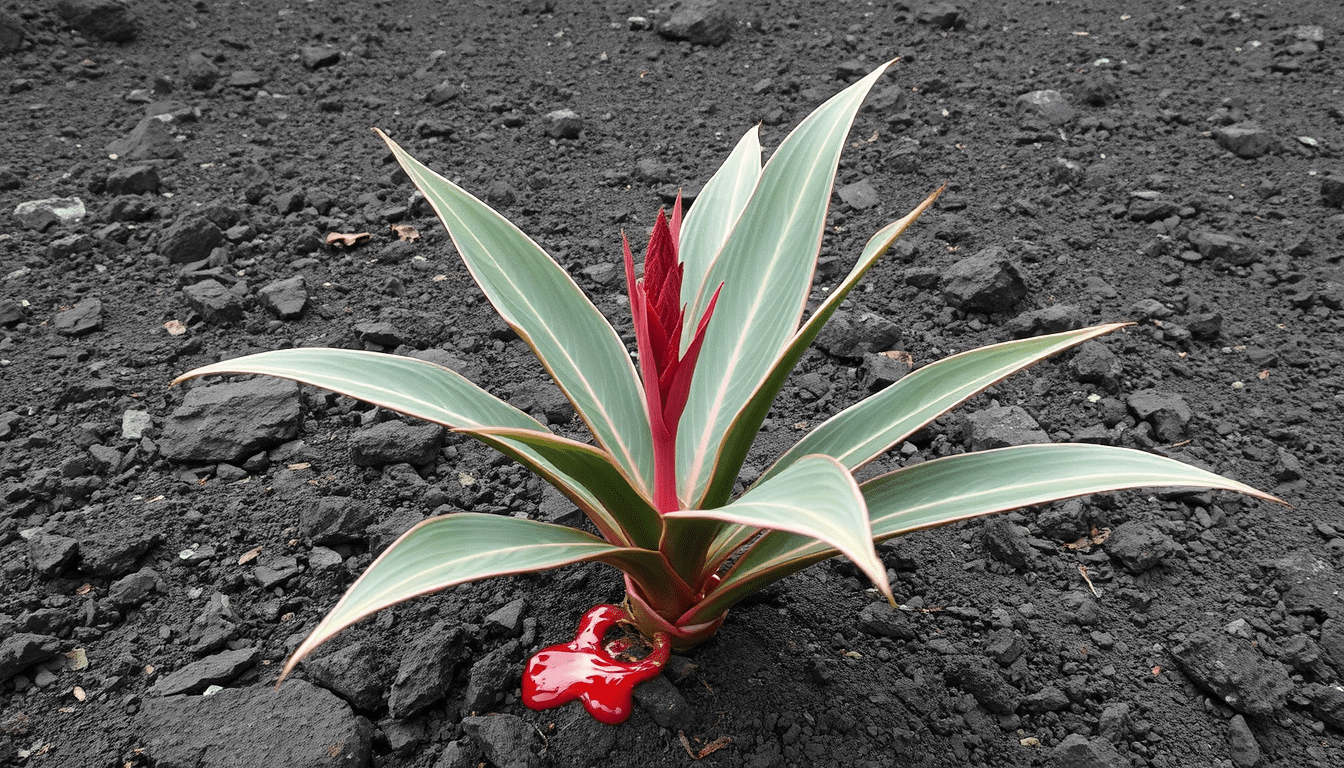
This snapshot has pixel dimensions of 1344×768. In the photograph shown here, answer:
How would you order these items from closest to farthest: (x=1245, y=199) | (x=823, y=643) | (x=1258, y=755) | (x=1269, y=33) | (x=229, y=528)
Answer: (x=1258, y=755) < (x=823, y=643) < (x=229, y=528) < (x=1245, y=199) < (x=1269, y=33)

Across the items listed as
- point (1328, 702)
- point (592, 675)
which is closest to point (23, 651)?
point (592, 675)

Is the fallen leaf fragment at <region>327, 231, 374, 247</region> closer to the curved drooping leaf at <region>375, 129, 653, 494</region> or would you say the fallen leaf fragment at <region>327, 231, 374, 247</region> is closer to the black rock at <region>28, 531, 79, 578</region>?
the black rock at <region>28, 531, 79, 578</region>

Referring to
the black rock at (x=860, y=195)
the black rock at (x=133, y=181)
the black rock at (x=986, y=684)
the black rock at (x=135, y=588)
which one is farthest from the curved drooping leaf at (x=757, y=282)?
the black rock at (x=133, y=181)

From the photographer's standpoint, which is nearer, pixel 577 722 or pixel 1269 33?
pixel 577 722

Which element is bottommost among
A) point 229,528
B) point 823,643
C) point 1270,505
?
point 1270,505

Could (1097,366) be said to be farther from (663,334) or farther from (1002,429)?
(663,334)

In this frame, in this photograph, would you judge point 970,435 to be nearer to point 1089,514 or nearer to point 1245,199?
point 1089,514

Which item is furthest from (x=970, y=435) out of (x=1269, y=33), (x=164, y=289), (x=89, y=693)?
(x=1269, y=33)
